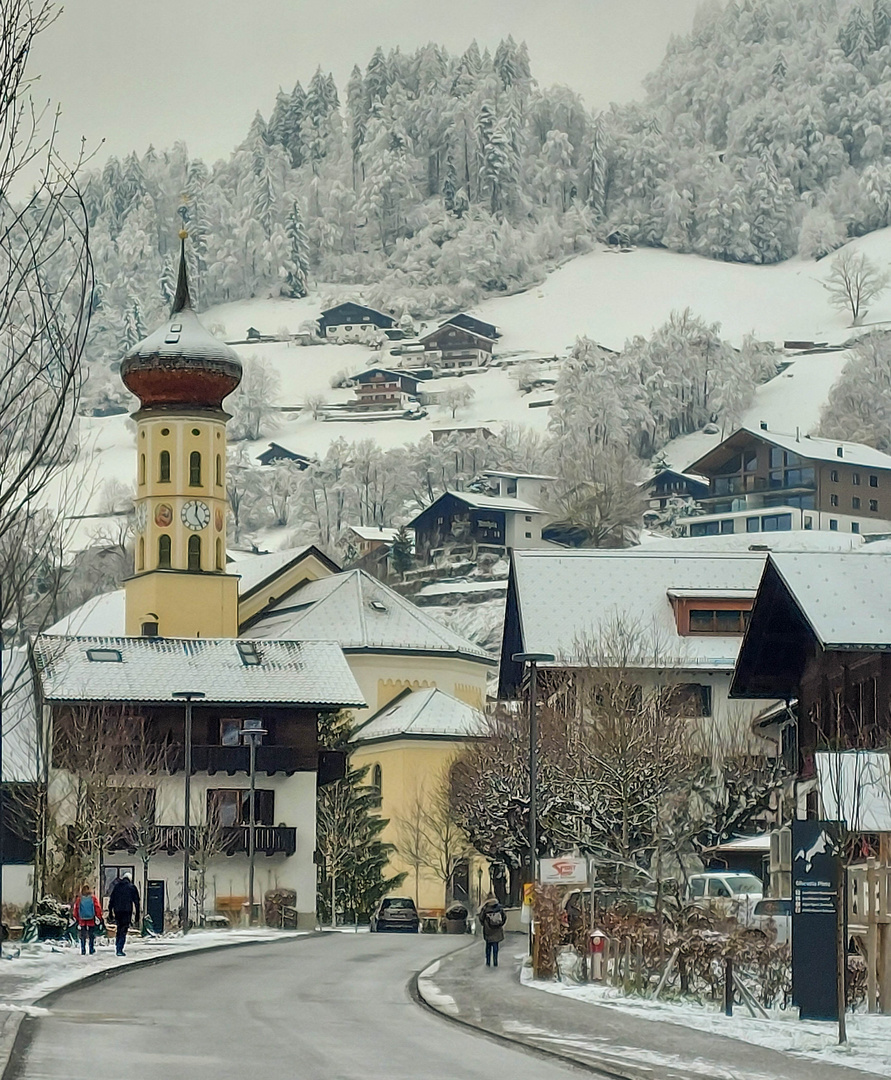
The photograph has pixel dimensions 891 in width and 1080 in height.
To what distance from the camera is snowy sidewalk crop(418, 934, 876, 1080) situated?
2141cm

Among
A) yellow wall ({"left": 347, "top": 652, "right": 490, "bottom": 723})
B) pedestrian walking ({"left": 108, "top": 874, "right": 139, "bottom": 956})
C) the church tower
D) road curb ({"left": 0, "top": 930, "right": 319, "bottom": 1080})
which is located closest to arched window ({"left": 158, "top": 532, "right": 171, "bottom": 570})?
the church tower

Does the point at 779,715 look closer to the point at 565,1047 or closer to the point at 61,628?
the point at 565,1047

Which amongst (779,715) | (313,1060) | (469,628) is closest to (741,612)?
(779,715)

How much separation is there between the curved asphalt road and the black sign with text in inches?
157

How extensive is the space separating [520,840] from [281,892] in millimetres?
14468

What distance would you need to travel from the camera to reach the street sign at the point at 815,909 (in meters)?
25.9

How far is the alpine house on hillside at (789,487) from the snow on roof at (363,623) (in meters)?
73.5

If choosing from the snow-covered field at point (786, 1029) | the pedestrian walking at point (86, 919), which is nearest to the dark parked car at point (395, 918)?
the pedestrian walking at point (86, 919)

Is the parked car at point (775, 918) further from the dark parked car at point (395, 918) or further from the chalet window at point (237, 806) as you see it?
the chalet window at point (237, 806)

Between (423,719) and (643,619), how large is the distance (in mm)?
18955

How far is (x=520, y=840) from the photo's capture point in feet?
203

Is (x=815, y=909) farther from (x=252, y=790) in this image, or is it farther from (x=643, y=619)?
(x=643, y=619)

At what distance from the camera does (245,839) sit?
7369 centimetres

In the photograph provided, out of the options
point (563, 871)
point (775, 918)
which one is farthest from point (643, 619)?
point (775, 918)
